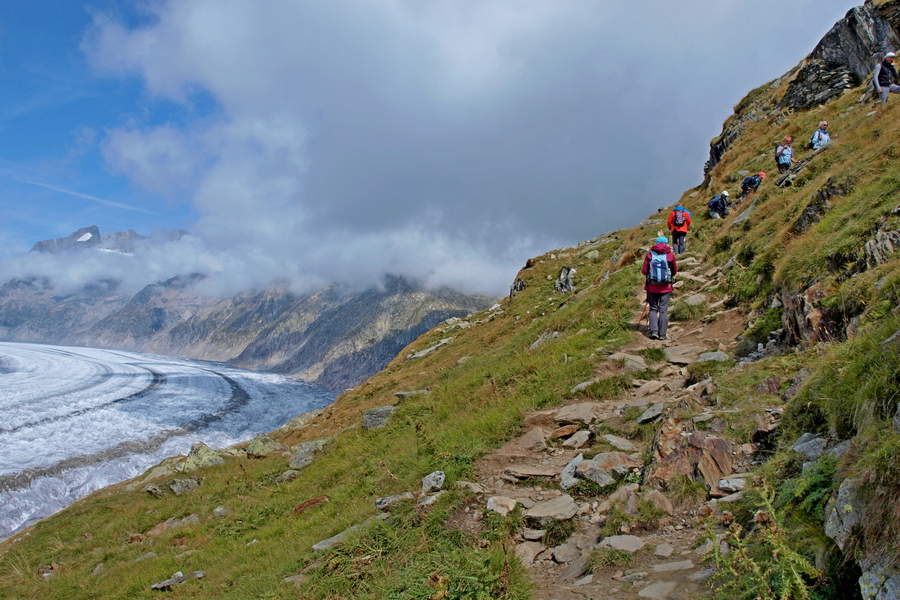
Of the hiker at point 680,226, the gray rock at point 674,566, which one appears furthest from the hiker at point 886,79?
the gray rock at point 674,566

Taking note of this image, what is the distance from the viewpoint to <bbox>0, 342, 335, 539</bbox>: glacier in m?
63.8

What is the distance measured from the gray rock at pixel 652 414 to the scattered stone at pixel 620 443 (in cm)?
58

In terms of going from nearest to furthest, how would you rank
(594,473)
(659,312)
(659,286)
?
1. (594,473)
2. (659,312)
3. (659,286)

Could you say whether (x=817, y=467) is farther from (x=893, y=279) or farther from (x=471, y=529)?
(x=471, y=529)

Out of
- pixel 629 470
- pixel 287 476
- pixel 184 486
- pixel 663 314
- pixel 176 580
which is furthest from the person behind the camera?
pixel 184 486

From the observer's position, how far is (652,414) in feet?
27.2

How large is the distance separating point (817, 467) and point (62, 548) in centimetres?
2253

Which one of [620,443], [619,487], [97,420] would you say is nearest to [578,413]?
[620,443]

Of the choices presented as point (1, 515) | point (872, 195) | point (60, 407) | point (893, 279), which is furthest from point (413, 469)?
point (60, 407)

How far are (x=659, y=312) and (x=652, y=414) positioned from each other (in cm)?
564

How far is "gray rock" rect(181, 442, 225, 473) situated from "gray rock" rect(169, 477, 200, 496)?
183 centimetres

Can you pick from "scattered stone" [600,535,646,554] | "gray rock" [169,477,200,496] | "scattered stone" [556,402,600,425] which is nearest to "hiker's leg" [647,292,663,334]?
"scattered stone" [556,402,600,425]

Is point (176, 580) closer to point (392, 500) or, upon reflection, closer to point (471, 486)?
point (392, 500)

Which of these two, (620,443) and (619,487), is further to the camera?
(620,443)
